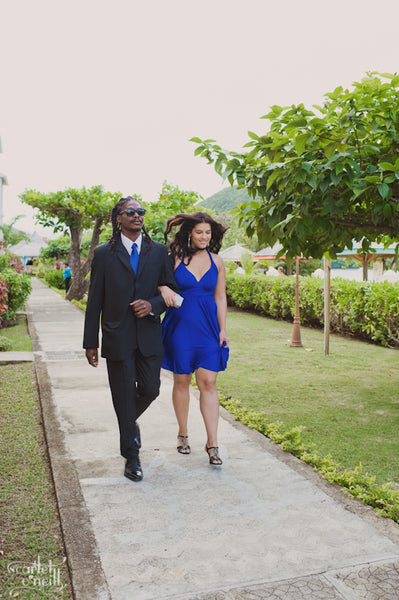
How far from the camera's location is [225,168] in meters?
5.20

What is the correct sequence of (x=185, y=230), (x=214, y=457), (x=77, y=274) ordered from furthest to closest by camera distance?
(x=77, y=274), (x=185, y=230), (x=214, y=457)

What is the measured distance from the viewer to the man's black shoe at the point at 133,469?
3957 mm

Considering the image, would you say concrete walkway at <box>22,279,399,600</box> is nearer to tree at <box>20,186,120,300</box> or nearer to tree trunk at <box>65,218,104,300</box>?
tree at <box>20,186,120,300</box>

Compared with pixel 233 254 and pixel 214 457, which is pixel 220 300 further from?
pixel 233 254

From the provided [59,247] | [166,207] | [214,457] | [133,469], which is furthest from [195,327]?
[59,247]

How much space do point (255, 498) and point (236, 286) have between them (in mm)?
16325

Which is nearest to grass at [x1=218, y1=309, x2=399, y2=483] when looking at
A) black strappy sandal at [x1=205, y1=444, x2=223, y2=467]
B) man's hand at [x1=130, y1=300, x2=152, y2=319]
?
black strappy sandal at [x1=205, y1=444, x2=223, y2=467]

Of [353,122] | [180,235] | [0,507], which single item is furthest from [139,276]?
[353,122]

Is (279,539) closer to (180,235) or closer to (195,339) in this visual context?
(195,339)

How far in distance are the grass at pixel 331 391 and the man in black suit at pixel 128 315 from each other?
5.72 ft

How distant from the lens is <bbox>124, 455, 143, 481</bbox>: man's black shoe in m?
3.96

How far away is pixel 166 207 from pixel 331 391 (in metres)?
7.69

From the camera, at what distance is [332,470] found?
4148 mm

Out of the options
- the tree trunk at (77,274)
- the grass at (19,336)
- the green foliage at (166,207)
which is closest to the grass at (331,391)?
the green foliage at (166,207)
